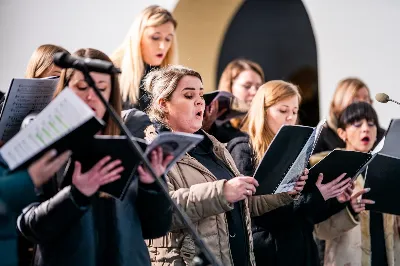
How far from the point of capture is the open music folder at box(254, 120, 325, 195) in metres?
3.53

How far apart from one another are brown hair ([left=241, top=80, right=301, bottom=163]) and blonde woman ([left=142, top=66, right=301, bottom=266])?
0.44 m

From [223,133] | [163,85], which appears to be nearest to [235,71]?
[223,133]

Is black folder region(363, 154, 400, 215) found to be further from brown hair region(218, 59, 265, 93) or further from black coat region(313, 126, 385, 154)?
brown hair region(218, 59, 265, 93)

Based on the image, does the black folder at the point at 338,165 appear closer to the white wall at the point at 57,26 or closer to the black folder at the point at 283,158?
the black folder at the point at 283,158

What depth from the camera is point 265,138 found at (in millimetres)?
4242

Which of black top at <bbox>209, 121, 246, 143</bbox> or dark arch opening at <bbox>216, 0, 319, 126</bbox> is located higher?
dark arch opening at <bbox>216, 0, 319, 126</bbox>

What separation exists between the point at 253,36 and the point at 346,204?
569 centimetres

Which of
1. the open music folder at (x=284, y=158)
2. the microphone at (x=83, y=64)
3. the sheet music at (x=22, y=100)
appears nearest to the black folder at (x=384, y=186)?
the open music folder at (x=284, y=158)

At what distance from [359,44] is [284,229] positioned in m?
2.84

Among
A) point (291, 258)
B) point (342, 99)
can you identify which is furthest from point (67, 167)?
point (342, 99)

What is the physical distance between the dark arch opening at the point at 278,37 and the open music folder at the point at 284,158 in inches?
243

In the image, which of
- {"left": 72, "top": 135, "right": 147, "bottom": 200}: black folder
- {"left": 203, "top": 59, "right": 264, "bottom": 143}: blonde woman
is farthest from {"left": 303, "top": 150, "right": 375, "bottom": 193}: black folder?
{"left": 72, "top": 135, "right": 147, "bottom": 200}: black folder

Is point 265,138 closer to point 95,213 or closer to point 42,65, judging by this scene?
point 42,65

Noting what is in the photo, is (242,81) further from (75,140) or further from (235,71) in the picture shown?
(75,140)
